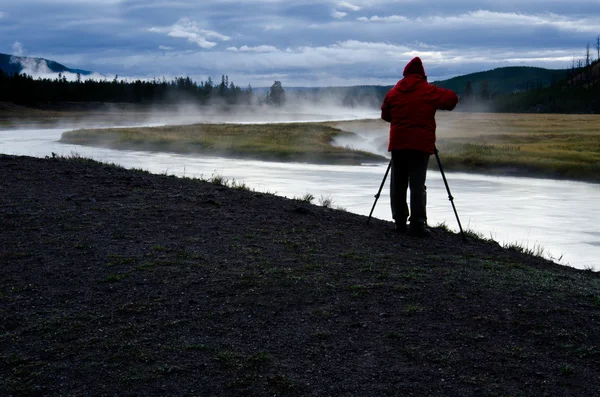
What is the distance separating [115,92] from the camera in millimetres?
158750

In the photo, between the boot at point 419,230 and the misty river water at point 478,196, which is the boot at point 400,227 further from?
the misty river water at point 478,196

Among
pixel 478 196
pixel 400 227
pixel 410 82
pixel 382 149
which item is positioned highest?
pixel 410 82

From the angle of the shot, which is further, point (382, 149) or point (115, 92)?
point (115, 92)

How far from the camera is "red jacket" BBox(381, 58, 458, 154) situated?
32.3ft

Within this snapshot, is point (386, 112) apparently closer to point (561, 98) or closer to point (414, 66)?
point (414, 66)

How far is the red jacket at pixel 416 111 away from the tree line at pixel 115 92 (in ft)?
388

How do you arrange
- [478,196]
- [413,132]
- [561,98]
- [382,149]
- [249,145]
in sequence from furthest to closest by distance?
1. [561,98]
2. [382,149]
3. [249,145]
4. [478,196]
5. [413,132]

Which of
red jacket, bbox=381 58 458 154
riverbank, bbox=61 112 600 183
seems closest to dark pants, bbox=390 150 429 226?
red jacket, bbox=381 58 458 154

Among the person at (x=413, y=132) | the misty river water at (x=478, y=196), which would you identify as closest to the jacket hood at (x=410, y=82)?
the person at (x=413, y=132)

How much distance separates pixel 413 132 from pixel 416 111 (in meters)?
0.31

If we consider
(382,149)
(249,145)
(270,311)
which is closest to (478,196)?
(270,311)

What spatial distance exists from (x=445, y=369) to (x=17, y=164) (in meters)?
10.6

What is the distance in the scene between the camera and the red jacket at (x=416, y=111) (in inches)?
388

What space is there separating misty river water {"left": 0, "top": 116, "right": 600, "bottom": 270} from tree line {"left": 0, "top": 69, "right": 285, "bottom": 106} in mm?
94951
